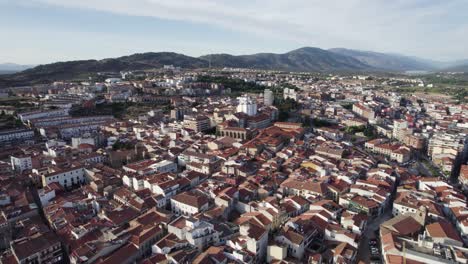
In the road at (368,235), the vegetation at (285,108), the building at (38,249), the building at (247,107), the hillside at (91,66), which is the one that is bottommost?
the road at (368,235)

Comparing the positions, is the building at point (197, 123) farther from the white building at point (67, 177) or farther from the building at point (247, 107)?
the white building at point (67, 177)

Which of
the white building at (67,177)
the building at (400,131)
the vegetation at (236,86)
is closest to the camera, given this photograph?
the white building at (67,177)

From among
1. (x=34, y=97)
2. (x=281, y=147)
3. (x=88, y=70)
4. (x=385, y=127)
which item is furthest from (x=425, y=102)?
(x=88, y=70)

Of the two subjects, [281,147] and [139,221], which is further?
[281,147]

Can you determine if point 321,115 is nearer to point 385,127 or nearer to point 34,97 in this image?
point 385,127

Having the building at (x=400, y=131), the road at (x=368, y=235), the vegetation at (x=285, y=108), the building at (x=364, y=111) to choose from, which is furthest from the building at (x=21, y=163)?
the building at (x=364, y=111)

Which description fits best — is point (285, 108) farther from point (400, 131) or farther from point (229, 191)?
point (229, 191)

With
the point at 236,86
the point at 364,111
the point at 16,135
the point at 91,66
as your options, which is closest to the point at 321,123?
the point at 364,111
